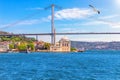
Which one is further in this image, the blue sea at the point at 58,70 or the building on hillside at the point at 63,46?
the building on hillside at the point at 63,46

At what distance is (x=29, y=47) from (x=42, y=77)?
3712 inches

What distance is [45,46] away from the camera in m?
120

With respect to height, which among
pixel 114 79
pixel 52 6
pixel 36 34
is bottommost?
pixel 114 79

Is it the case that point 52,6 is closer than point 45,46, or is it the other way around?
point 52,6

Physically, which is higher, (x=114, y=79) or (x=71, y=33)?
(x=71, y=33)

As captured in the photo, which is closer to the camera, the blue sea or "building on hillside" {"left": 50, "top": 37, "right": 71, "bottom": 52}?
the blue sea

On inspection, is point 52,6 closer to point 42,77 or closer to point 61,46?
point 61,46

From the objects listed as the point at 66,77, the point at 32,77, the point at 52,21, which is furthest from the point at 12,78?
the point at 52,21

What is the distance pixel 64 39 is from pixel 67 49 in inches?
204

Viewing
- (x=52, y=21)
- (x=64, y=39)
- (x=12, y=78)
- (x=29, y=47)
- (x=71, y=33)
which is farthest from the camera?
(x=64, y=39)

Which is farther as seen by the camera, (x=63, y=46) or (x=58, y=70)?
(x=63, y=46)

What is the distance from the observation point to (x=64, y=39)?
126 metres

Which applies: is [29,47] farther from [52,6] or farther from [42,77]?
[42,77]

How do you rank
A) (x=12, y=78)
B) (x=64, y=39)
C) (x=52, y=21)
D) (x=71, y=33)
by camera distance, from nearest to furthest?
1. (x=12, y=78)
2. (x=71, y=33)
3. (x=52, y=21)
4. (x=64, y=39)
